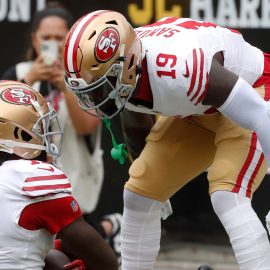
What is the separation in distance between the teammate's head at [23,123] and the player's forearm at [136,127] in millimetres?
724

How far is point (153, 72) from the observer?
170 inches

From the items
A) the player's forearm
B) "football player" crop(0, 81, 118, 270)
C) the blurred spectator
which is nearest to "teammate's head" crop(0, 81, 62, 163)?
"football player" crop(0, 81, 118, 270)

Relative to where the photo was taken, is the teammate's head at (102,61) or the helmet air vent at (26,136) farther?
the teammate's head at (102,61)

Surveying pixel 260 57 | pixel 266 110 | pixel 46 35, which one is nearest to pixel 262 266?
pixel 266 110

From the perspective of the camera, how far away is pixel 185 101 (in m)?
4.34

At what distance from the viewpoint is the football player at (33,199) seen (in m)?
3.94

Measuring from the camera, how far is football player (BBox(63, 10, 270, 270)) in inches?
166

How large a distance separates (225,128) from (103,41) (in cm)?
66

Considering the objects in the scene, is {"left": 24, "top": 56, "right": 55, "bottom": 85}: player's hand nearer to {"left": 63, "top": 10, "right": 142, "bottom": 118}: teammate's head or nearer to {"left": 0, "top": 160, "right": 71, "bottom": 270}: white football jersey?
{"left": 63, "top": 10, "right": 142, "bottom": 118}: teammate's head

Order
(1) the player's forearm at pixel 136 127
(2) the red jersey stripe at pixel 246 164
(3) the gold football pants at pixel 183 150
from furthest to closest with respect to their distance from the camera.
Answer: (1) the player's forearm at pixel 136 127 < (3) the gold football pants at pixel 183 150 < (2) the red jersey stripe at pixel 246 164

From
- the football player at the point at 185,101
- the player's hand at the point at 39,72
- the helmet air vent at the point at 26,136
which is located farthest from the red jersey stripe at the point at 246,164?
the player's hand at the point at 39,72

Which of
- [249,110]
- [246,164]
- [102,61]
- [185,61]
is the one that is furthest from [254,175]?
[102,61]

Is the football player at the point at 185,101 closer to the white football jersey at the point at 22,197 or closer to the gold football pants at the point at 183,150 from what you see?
the gold football pants at the point at 183,150

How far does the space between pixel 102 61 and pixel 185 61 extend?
31 cm
